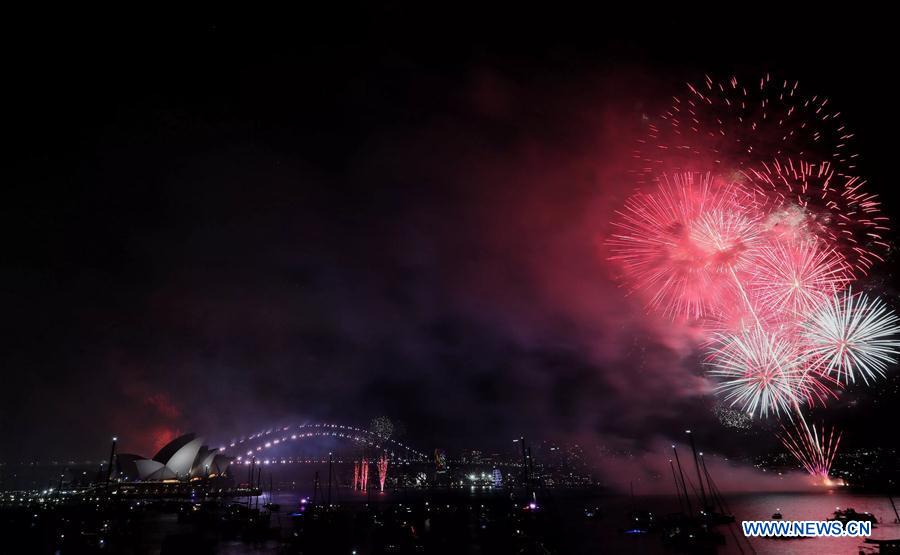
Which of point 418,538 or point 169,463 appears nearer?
point 418,538

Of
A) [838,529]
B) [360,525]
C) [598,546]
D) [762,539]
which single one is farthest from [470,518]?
[838,529]

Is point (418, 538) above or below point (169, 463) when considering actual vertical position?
below

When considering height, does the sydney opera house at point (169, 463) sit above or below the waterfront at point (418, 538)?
above

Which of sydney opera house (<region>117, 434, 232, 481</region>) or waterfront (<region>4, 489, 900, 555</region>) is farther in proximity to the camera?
sydney opera house (<region>117, 434, 232, 481</region>)

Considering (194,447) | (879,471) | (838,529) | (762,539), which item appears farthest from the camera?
(879,471)

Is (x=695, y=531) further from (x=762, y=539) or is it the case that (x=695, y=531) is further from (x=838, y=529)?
(x=838, y=529)

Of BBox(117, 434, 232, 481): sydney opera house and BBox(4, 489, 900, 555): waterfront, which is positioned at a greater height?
BBox(117, 434, 232, 481): sydney opera house

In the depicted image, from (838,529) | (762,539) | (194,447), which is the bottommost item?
(762,539)

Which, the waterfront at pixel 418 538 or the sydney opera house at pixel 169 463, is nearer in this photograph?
the waterfront at pixel 418 538
